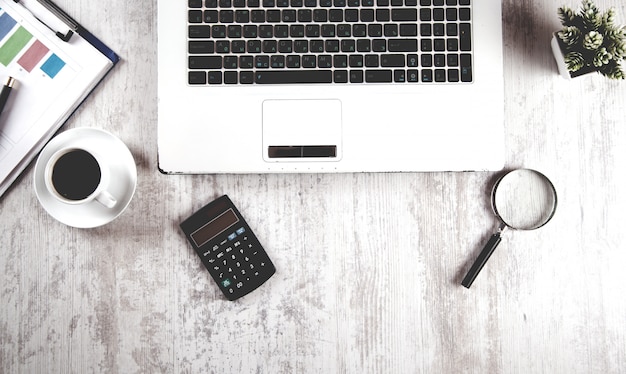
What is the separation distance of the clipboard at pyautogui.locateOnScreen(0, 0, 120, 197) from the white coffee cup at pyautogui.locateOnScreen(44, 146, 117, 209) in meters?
0.10

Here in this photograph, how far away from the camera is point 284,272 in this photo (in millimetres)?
842

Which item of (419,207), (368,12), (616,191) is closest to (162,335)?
(419,207)

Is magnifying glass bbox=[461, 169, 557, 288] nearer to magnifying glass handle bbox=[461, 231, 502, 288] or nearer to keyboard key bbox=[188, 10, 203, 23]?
magnifying glass handle bbox=[461, 231, 502, 288]

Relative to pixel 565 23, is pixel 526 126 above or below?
below

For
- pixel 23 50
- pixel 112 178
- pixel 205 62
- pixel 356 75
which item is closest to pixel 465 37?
pixel 356 75

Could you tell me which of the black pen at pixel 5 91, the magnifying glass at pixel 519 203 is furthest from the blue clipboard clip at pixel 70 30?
the magnifying glass at pixel 519 203

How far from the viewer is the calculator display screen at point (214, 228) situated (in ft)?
2.72

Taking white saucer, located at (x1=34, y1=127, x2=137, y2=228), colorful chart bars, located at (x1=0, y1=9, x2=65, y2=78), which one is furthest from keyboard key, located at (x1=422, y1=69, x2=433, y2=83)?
colorful chart bars, located at (x1=0, y1=9, x2=65, y2=78)

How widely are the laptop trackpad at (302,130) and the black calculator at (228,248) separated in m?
0.12

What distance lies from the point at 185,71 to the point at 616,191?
2.28ft

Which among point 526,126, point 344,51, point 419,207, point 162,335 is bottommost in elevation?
point 162,335

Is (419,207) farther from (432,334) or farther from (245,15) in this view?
(245,15)

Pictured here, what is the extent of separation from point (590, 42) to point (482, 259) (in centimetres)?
35

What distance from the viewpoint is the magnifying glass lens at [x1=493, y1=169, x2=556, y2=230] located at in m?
0.83
